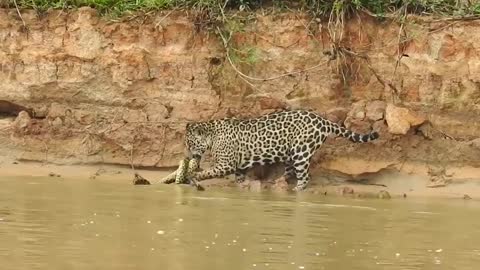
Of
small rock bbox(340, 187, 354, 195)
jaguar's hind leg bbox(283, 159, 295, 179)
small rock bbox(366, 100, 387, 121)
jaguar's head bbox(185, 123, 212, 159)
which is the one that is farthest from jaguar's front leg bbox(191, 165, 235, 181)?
small rock bbox(366, 100, 387, 121)

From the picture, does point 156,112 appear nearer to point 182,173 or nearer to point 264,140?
point 182,173

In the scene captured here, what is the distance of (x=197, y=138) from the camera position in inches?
431

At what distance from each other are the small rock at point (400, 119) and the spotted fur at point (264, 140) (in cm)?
19

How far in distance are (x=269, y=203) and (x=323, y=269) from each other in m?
3.27

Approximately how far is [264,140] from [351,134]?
0.87m

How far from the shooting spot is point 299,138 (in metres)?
10.7

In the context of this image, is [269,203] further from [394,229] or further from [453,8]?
[453,8]

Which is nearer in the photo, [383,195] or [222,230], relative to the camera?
[222,230]

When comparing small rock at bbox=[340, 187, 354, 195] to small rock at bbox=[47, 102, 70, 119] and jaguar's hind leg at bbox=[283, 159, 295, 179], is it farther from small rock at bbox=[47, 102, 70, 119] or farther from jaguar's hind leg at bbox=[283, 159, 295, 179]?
small rock at bbox=[47, 102, 70, 119]

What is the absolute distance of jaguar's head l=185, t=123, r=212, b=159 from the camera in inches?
431

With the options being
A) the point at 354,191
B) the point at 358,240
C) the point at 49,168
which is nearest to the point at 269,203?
the point at 354,191

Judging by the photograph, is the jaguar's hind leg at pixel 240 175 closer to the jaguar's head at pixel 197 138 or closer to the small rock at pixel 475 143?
the jaguar's head at pixel 197 138

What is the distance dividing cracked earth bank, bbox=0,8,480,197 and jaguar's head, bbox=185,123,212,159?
0.23m

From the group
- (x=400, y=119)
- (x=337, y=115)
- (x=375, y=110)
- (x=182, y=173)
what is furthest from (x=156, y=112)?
(x=400, y=119)
